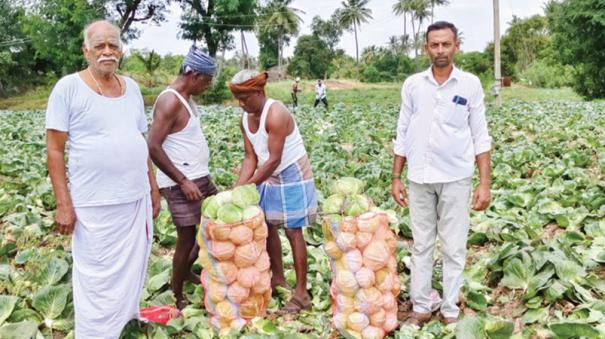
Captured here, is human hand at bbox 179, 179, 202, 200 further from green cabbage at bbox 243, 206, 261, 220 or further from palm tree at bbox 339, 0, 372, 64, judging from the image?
palm tree at bbox 339, 0, 372, 64

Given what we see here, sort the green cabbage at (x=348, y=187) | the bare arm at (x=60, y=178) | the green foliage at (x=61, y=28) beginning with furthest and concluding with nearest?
the green foliage at (x=61, y=28)
the green cabbage at (x=348, y=187)
the bare arm at (x=60, y=178)

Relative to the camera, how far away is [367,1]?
5928cm

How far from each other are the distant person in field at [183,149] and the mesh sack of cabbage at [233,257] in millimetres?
329

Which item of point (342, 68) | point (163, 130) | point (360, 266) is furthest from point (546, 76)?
point (163, 130)

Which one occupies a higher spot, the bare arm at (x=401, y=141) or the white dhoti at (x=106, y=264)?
the bare arm at (x=401, y=141)

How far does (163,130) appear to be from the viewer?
2.95m

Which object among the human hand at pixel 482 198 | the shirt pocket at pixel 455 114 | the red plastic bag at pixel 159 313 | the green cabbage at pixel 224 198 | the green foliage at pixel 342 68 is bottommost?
the red plastic bag at pixel 159 313

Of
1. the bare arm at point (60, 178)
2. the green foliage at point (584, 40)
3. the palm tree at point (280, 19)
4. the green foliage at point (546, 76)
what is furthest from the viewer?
the palm tree at point (280, 19)

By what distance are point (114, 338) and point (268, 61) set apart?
5228cm

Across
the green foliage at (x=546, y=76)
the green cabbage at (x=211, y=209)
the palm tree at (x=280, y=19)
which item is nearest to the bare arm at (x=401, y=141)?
the green cabbage at (x=211, y=209)

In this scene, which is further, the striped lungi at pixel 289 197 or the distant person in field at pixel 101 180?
the striped lungi at pixel 289 197

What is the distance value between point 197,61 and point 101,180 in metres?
0.89

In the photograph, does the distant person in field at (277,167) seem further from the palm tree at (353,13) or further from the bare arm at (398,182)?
the palm tree at (353,13)

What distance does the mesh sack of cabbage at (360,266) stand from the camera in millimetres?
2666
